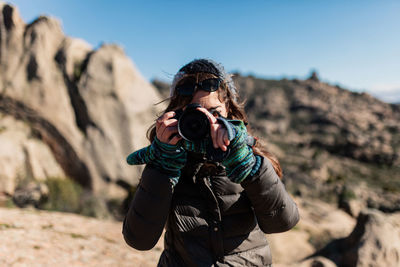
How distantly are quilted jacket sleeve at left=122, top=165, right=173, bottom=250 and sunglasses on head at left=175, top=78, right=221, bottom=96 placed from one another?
48 cm

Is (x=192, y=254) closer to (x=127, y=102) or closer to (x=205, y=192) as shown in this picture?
(x=205, y=192)

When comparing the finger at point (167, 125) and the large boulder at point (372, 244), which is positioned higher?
the finger at point (167, 125)

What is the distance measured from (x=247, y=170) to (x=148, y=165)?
1.51ft

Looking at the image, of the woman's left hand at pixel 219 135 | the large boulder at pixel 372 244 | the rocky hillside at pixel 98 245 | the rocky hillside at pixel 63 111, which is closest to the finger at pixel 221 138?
the woman's left hand at pixel 219 135

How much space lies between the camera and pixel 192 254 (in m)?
1.36

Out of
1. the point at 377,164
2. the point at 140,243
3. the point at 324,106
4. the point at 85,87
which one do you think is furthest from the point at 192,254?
the point at 324,106

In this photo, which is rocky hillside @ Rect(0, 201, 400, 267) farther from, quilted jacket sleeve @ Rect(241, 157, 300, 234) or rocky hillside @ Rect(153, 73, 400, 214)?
rocky hillside @ Rect(153, 73, 400, 214)

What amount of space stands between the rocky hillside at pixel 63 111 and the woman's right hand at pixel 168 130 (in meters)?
10.6

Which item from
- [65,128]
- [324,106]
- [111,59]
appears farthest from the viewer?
[324,106]

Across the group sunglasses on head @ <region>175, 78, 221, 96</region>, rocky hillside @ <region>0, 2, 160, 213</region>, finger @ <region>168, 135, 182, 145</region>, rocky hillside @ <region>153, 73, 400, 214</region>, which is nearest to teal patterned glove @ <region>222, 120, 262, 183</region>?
finger @ <region>168, 135, 182, 145</region>

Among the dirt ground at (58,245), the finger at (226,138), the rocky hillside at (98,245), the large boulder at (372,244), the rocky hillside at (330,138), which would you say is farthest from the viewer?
the rocky hillside at (330,138)

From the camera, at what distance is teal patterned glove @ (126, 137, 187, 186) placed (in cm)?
121

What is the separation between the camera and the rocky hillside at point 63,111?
10734 mm

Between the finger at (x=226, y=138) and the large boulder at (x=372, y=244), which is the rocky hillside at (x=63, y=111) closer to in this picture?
the large boulder at (x=372, y=244)
